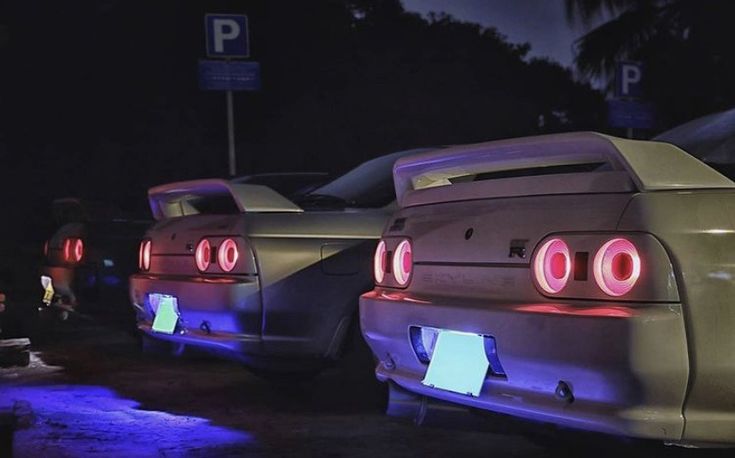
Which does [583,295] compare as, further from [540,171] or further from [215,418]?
[215,418]

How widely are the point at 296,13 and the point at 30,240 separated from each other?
8165 mm

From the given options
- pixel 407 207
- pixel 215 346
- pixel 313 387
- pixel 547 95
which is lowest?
pixel 313 387

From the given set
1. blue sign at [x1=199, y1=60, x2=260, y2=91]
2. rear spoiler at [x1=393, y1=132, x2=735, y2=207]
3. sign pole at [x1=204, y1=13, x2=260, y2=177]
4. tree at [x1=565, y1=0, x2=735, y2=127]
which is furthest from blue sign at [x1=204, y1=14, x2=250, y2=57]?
tree at [x1=565, y1=0, x2=735, y2=127]

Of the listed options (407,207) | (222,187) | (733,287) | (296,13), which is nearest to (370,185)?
(222,187)

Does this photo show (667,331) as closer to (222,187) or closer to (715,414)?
(715,414)

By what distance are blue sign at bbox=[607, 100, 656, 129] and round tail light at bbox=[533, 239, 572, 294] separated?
27.3 ft

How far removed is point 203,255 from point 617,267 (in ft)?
8.93

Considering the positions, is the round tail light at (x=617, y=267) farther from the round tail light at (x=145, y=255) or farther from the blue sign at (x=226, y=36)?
the blue sign at (x=226, y=36)

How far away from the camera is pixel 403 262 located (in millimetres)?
3732

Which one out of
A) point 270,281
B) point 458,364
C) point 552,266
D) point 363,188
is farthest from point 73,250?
point 552,266

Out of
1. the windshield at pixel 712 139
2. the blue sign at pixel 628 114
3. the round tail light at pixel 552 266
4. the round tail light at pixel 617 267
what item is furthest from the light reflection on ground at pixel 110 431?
the blue sign at pixel 628 114

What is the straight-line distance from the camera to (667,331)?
8.86 feet

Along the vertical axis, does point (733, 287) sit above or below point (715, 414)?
above

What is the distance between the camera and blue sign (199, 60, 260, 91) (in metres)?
9.40
